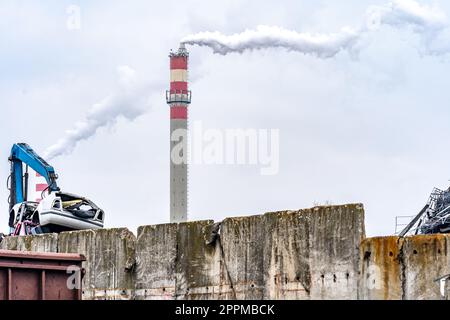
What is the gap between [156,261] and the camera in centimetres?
2930

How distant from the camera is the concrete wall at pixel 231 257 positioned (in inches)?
990

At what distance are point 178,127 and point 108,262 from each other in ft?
283

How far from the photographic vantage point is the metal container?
2431cm

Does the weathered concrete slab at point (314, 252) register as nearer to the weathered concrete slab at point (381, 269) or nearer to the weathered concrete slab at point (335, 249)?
the weathered concrete slab at point (335, 249)

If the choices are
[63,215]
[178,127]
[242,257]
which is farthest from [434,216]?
[178,127]

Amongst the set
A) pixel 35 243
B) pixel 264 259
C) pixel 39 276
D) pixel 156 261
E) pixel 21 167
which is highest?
pixel 21 167

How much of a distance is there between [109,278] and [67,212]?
323 inches

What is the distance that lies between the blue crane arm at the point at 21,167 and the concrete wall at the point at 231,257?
12871 mm

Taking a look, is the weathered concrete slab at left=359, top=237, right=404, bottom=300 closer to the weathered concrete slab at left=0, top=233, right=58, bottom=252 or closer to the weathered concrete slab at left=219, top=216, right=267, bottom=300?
the weathered concrete slab at left=219, top=216, right=267, bottom=300

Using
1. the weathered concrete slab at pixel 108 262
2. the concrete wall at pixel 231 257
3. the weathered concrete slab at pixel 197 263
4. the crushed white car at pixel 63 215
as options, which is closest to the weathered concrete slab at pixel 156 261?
the concrete wall at pixel 231 257

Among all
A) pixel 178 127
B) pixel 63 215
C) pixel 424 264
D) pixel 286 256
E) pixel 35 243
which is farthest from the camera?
pixel 178 127

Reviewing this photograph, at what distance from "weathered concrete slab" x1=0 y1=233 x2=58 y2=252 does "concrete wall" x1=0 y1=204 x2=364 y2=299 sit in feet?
0.16

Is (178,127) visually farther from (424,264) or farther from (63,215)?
(424,264)
